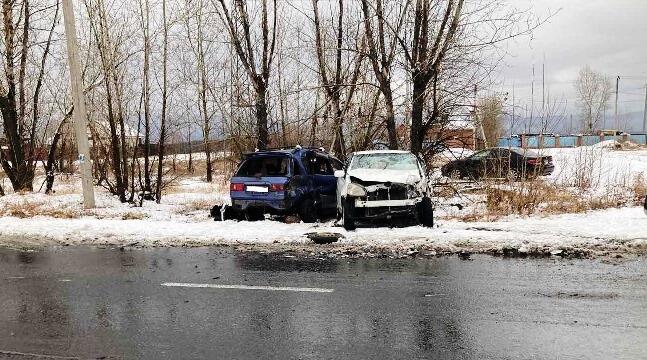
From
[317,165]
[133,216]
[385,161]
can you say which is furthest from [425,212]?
[133,216]

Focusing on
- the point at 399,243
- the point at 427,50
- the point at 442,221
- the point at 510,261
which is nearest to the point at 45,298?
the point at 399,243

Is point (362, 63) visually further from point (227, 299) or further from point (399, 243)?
point (227, 299)

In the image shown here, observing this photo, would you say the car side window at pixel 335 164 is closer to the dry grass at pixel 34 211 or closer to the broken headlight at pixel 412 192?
the broken headlight at pixel 412 192

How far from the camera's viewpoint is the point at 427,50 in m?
13.6

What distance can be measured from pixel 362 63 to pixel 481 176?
5785mm

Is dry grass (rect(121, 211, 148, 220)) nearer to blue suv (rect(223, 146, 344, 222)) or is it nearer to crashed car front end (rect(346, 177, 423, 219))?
blue suv (rect(223, 146, 344, 222))

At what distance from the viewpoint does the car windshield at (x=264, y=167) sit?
11.9 metres

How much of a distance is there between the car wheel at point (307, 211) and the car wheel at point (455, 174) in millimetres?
5378

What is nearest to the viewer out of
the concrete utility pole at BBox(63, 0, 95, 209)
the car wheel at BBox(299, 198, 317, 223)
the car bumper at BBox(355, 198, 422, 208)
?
the car bumper at BBox(355, 198, 422, 208)

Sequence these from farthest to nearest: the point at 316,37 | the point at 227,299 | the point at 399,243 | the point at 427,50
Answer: the point at 316,37
the point at 427,50
the point at 399,243
the point at 227,299

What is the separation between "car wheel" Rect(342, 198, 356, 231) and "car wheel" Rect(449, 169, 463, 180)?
6067 millimetres

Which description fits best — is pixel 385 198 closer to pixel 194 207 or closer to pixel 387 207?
pixel 387 207

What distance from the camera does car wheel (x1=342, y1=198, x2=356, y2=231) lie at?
10539 mm

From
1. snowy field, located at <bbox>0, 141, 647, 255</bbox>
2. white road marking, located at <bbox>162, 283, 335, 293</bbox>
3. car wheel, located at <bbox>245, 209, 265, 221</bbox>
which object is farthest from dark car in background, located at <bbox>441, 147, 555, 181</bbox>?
white road marking, located at <bbox>162, 283, 335, 293</bbox>
